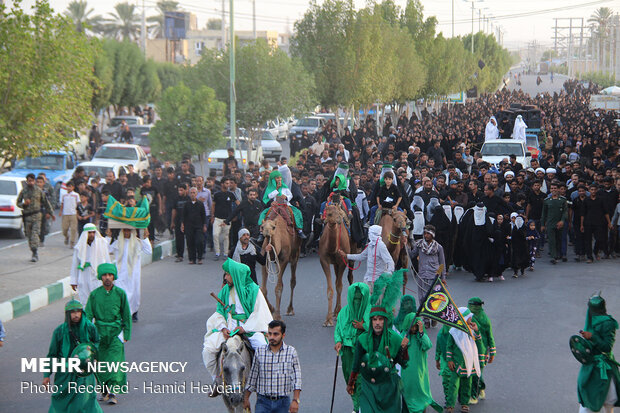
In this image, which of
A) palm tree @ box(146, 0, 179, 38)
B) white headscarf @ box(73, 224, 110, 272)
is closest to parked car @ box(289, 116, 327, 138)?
white headscarf @ box(73, 224, 110, 272)

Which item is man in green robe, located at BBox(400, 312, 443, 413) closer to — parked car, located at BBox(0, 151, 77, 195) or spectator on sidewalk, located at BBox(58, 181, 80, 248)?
spectator on sidewalk, located at BBox(58, 181, 80, 248)

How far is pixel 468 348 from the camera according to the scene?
28.5ft

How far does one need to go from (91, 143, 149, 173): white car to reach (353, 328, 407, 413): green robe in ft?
68.9

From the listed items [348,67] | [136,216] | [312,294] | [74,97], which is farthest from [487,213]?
[348,67]

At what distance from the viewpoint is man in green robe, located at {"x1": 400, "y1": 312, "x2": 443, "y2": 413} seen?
8125 mm

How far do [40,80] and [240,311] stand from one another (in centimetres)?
857

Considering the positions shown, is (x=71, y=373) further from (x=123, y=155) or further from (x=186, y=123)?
(x=123, y=155)

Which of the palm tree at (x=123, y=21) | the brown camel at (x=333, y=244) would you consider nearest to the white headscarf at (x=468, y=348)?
the brown camel at (x=333, y=244)

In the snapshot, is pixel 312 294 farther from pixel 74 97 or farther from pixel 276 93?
pixel 276 93

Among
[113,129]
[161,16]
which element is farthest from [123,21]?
[113,129]

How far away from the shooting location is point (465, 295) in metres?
14.4

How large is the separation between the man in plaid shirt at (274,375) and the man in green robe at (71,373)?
1624mm

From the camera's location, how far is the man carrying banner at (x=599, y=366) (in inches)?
311

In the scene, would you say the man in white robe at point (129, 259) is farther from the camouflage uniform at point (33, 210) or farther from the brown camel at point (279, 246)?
the camouflage uniform at point (33, 210)
